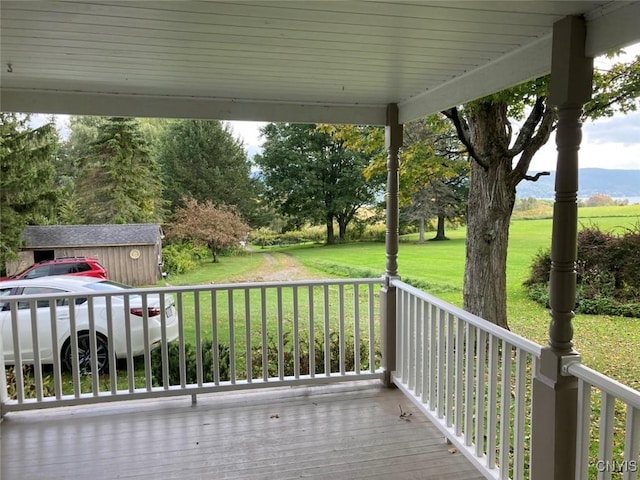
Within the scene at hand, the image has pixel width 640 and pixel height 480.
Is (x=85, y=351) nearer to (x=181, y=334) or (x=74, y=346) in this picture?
(x=74, y=346)

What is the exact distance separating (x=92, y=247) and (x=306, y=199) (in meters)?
3.69

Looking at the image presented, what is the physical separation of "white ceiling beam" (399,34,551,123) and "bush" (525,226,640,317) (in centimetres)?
345

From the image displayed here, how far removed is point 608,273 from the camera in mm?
5250

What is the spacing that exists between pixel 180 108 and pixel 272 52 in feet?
3.86

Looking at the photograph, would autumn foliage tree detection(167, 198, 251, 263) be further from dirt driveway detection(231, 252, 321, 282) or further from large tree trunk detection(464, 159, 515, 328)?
large tree trunk detection(464, 159, 515, 328)

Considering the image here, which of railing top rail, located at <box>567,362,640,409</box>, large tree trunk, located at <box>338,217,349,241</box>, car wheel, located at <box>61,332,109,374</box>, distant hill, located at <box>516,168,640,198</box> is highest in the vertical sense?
distant hill, located at <box>516,168,640,198</box>

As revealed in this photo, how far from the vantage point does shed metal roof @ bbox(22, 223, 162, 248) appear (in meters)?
5.38

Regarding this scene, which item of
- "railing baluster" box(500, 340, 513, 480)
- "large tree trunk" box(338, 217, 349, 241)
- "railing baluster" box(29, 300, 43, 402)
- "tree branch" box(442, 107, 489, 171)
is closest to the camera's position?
"railing baluster" box(500, 340, 513, 480)

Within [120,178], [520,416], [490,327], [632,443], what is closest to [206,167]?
[120,178]

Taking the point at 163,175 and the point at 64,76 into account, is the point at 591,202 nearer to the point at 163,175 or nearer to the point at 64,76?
the point at 64,76

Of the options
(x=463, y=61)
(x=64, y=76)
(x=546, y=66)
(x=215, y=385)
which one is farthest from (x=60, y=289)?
(x=546, y=66)

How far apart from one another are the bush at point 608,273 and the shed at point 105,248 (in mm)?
5332

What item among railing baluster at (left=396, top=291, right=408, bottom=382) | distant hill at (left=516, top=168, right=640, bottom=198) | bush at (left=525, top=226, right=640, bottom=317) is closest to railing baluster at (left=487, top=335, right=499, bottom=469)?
railing baluster at (left=396, top=291, right=408, bottom=382)

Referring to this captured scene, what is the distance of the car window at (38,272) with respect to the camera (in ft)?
15.7
